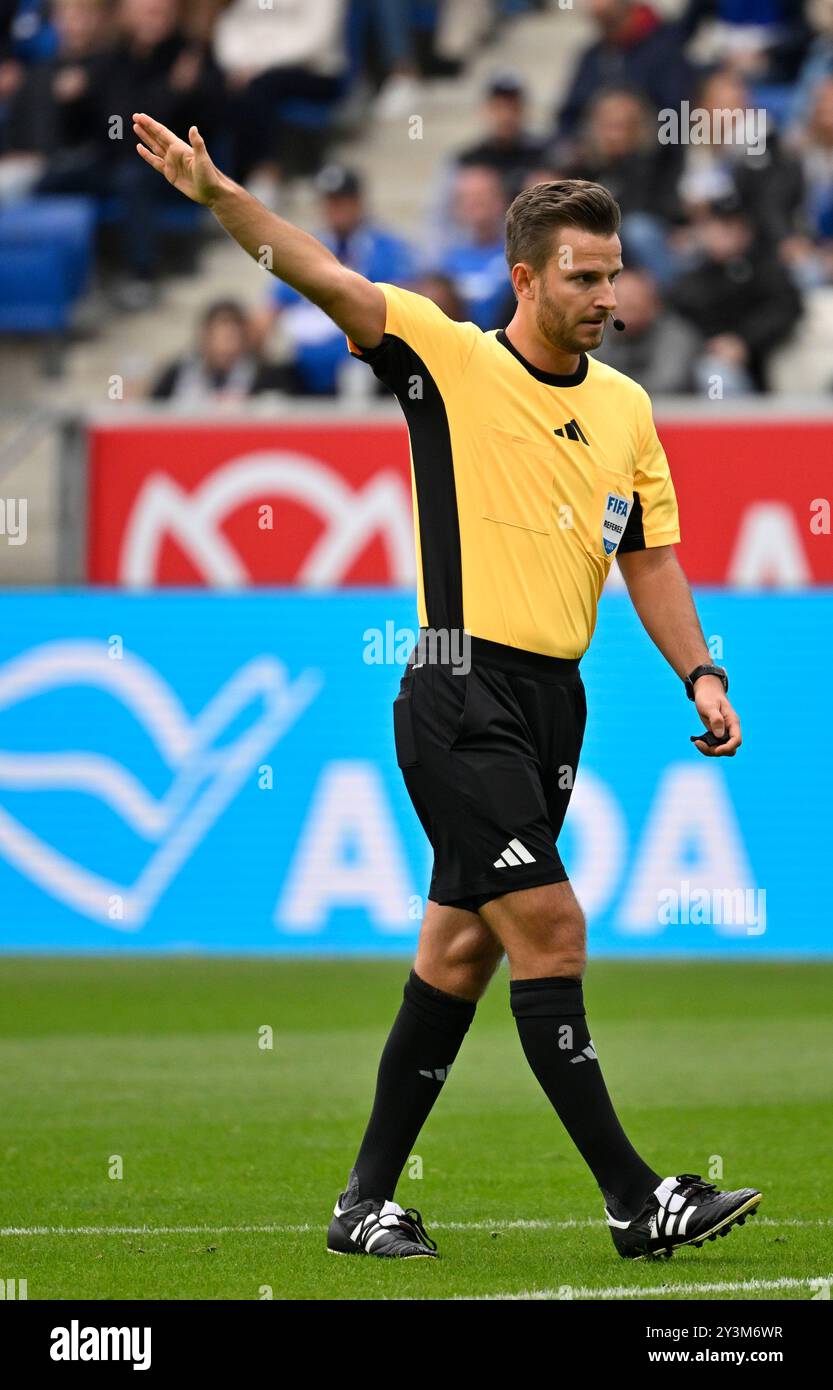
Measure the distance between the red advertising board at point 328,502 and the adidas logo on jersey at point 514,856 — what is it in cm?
794

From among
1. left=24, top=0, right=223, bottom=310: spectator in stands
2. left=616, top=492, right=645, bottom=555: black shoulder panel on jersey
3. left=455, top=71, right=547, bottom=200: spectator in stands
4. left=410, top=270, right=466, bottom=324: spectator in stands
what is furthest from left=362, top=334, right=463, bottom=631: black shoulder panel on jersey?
left=24, top=0, right=223, bottom=310: spectator in stands

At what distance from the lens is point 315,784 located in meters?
11.2

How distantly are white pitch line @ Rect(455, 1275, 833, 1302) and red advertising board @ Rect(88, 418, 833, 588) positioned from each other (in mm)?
8231

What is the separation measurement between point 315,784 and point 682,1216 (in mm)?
6586

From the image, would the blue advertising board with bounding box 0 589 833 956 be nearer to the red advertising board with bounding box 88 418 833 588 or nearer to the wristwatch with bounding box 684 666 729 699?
the red advertising board with bounding box 88 418 833 588

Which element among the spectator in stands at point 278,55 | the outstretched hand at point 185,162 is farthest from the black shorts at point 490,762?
the spectator in stands at point 278,55

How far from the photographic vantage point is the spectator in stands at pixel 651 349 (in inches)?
547

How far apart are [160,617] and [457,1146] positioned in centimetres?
524

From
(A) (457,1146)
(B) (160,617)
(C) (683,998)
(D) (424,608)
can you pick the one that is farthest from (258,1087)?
(B) (160,617)

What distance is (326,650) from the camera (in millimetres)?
11477

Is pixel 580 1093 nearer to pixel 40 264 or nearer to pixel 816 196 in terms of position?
pixel 816 196

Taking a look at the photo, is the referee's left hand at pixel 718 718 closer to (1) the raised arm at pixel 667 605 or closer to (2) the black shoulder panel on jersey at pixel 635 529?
(1) the raised arm at pixel 667 605
